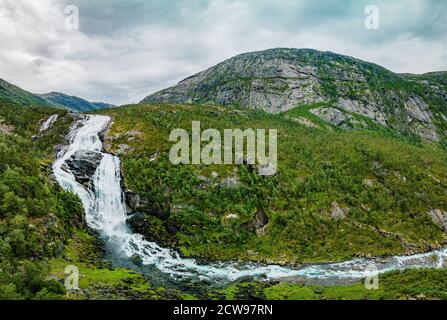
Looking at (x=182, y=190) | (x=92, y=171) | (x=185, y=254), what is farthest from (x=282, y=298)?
(x=92, y=171)

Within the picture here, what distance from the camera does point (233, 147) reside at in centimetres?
7244

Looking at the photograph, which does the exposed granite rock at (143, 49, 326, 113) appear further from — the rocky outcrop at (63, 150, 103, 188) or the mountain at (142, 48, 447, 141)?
the rocky outcrop at (63, 150, 103, 188)

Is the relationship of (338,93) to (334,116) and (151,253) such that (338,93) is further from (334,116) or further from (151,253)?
(151,253)

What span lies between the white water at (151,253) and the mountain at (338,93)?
112 m

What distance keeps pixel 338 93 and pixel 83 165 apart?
143548mm

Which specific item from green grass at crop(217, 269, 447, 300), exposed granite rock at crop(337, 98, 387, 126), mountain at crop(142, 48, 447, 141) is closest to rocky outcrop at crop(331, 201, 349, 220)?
green grass at crop(217, 269, 447, 300)

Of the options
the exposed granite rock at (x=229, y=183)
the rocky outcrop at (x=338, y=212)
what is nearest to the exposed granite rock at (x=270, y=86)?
the rocky outcrop at (x=338, y=212)

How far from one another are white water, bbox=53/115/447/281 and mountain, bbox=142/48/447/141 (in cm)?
11217

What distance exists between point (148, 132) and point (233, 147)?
677 inches

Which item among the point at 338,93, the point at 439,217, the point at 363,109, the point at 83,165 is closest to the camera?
the point at 83,165

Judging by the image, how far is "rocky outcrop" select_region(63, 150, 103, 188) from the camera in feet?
176

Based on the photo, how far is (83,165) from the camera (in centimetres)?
5622

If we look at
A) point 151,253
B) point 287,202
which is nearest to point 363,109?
point 287,202
